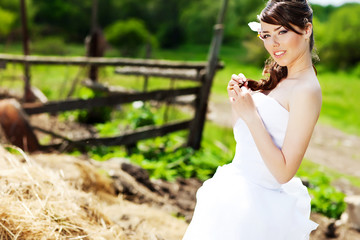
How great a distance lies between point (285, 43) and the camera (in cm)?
157

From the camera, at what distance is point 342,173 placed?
24.9 feet

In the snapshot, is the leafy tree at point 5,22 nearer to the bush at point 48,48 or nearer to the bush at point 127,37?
the bush at point 48,48

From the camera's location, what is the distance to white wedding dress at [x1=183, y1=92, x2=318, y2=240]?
1551 millimetres

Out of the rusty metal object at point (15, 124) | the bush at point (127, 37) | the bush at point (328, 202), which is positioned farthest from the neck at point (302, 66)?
the bush at point (127, 37)

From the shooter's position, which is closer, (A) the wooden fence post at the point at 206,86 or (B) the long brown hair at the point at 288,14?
(B) the long brown hair at the point at 288,14

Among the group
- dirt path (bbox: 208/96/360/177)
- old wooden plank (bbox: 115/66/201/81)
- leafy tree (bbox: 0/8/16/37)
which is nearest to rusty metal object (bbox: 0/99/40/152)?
old wooden plank (bbox: 115/66/201/81)

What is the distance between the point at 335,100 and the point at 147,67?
10624mm

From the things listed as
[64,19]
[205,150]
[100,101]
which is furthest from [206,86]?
[64,19]

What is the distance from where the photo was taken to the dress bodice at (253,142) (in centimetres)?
156

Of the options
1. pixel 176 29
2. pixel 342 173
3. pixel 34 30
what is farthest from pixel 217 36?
pixel 176 29

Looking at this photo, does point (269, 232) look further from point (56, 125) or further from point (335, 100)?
point (335, 100)

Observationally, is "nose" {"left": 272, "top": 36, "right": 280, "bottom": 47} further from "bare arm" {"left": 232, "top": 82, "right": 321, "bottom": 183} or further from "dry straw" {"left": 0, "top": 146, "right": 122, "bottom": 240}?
"dry straw" {"left": 0, "top": 146, "right": 122, "bottom": 240}

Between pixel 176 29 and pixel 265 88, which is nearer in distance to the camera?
pixel 265 88

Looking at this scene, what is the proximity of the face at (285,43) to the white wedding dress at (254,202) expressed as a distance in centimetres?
18
